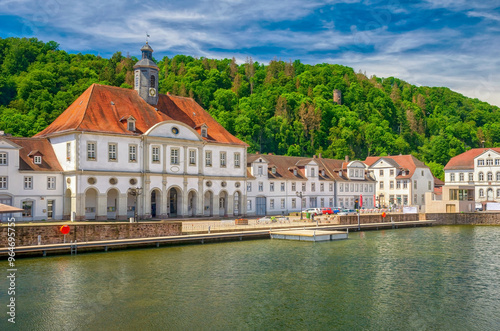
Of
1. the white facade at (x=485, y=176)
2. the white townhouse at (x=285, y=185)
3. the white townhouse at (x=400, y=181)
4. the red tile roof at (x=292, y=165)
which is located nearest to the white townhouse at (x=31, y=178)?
the white townhouse at (x=285, y=185)

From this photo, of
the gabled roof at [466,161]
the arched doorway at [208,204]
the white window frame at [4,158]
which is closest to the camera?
the white window frame at [4,158]

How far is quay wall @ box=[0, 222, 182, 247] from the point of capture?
33.5m

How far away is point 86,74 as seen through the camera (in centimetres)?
10162

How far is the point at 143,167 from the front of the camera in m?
51.9

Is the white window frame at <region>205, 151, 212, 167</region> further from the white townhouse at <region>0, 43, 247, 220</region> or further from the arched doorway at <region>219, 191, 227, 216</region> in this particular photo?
the arched doorway at <region>219, 191, 227, 216</region>

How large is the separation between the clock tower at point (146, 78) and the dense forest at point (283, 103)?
31.2 m

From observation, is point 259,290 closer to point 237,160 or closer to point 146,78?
point 237,160

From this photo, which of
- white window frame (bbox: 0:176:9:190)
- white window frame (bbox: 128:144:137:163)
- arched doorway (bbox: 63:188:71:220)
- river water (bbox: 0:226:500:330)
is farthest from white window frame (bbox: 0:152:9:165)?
river water (bbox: 0:226:500:330)

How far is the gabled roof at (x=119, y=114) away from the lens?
50.0 metres

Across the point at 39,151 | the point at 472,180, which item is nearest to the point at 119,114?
the point at 39,151

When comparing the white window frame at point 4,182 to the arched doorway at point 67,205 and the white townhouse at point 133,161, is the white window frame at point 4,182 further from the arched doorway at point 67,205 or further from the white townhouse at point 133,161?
the arched doorway at point 67,205

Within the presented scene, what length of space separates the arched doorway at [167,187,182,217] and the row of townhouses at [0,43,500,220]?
4.3 inches

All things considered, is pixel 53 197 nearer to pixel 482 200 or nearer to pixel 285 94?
pixel 482 200

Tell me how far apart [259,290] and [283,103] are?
10968 cm
